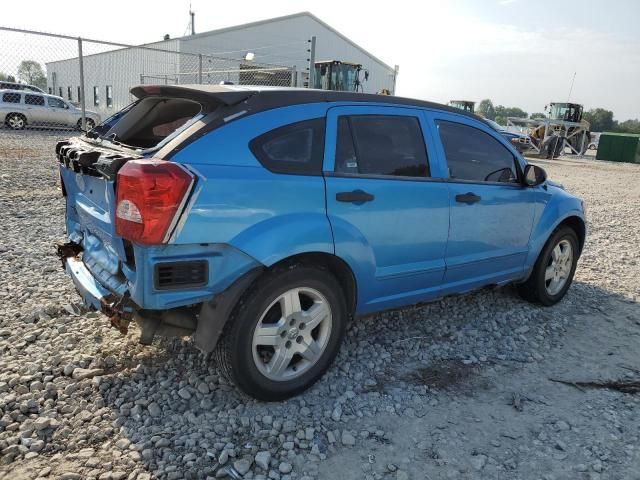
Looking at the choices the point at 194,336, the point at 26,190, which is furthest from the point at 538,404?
the point at 26,190

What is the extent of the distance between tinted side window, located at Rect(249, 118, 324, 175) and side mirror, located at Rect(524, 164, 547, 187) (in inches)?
83.3

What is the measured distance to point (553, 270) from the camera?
16.1 feet

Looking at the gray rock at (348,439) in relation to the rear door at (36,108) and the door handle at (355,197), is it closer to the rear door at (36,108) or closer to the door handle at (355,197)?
the door handle at (355,197)

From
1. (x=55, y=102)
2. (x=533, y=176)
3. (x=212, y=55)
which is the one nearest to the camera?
(x=533, y=176)

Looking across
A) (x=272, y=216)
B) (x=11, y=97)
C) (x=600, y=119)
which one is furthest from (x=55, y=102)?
(x=600, y=119)

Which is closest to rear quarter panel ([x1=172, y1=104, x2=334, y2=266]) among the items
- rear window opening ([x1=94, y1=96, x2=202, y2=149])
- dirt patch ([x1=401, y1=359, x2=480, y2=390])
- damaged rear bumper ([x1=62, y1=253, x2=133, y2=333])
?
damaged rear bumper ([x1=62, y1=253, x2=133, y2=333])

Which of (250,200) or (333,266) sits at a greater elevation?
(250,200)

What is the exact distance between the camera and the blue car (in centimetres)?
259

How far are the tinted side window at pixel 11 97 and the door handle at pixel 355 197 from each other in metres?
21.3

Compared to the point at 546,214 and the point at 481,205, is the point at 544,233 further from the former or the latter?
the point at 481,205

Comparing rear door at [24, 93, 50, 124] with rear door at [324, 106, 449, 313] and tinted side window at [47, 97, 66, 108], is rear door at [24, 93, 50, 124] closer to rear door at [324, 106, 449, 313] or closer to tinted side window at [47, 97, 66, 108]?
tinted side window at [47, 97, 66, 108]

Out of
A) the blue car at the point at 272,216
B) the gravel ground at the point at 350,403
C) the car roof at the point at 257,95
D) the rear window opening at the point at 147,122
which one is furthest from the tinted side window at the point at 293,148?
the gravel ground at the point at 350,403

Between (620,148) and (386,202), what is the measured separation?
32952 mm

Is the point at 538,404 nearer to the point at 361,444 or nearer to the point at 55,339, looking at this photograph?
the point at 361,444
